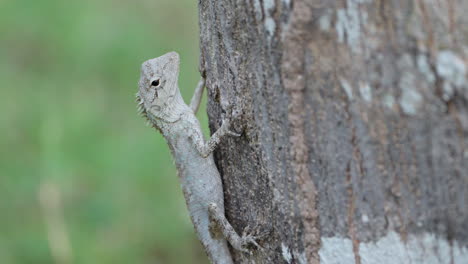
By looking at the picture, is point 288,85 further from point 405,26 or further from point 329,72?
point 405,26

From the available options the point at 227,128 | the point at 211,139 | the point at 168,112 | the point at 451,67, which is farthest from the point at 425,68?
the point at 168,112

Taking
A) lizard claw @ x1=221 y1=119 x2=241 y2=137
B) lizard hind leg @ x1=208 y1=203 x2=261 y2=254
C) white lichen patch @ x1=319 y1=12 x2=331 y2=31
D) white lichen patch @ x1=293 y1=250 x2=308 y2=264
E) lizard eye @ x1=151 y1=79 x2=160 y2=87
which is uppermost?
white lichen patch @ x1=319 y1=12 x2=331 y2=31

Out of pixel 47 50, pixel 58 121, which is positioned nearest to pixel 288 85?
pixel 58 121

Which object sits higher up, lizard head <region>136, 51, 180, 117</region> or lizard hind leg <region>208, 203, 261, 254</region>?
lizard head <region>136, 51, 180, 117</region>

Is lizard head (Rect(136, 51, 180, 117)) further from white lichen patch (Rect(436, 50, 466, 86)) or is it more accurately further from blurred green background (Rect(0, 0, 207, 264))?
white lichen patch (Rect(436, 50, 466, 86))

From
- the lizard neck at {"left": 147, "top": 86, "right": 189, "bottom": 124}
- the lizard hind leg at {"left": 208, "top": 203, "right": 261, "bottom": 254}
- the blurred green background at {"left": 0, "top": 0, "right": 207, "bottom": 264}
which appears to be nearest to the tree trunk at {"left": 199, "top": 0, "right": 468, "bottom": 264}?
the lizard hind leg at {"left": 208, "top": 203, "right": 261, "bottom": 254}

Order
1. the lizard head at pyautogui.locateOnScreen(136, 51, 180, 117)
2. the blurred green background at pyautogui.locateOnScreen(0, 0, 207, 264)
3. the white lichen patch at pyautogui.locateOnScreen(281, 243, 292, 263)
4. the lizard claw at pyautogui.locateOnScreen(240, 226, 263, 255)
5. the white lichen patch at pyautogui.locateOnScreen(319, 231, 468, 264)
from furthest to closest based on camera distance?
1. the blurred green background at pyautogui.locateOnScreen(0, 0, 207, 264)
2. the lizard head at pyautogui.locateOnScreen(136, 51, 180, 117)
3. the lizard claw at pyautogui.locateOnScreen(240, 226, 263, 255)
4. the white lichen patch at pyautogui.locateOnScreen(281, 243, 292, 263)
5. the white lichen patch at pyautogui.locateOnScreen(319, 231, 468, 264)

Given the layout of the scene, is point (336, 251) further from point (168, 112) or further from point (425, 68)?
point (168, 112)
